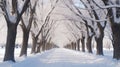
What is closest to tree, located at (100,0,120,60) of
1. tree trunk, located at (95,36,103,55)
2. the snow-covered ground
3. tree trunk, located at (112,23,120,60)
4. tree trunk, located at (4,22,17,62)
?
tree trunk, located at (112,23,120,60)

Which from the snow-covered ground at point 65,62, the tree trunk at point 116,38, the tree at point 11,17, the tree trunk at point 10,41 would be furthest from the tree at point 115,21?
the tree trunk at point 10,41

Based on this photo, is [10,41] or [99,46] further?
[99,46]

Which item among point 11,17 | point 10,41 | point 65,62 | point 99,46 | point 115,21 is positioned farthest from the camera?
point 99,46

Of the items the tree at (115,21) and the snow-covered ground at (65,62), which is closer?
the snow-covered ground at (65,62)

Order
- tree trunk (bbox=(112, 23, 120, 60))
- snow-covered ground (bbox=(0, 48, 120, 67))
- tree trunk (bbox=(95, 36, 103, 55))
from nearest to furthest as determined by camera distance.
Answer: snow-covered ground (bbox=(0, 48, 120, 67)) → tree trunk (bbox=(112, 23, 120, 60)) → tree trunk (bbox=(95, 36, 103, 55))

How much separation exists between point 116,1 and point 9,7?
21.6 ft

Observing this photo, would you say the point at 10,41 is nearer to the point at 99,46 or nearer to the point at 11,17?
the point at 11,17

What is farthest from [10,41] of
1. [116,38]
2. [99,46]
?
[99,46]

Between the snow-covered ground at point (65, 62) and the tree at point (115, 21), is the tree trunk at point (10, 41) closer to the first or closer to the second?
the snow-covered ground at point (65, 62)

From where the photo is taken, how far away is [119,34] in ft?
57.3

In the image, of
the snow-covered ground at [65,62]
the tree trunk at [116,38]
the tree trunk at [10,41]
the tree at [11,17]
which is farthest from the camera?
the tree trunk at [10,41]

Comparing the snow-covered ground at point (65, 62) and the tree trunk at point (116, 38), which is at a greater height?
the tree trunk at point (116, 38)

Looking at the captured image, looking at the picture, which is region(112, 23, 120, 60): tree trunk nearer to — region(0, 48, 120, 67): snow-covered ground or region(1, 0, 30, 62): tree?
region(0, 48, 120, 67): snow-covered ground

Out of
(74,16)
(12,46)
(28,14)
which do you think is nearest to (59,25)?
(74,16)
